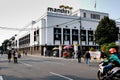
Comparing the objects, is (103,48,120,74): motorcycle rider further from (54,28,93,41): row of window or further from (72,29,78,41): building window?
(72,29,78,41): building window

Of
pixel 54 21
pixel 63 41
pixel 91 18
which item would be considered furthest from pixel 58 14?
pixel 91 18

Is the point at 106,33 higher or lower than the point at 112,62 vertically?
higher

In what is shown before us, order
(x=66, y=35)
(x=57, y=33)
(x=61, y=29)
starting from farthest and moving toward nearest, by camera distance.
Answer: (x=66, y=35) < (x=61, y=29) < (x=57, y=33)

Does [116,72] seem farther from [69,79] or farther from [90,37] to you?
[90,37]

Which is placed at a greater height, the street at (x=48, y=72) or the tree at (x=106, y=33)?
the tree at (x=106, y=33)

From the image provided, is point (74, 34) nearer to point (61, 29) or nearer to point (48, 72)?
point (61, 29)

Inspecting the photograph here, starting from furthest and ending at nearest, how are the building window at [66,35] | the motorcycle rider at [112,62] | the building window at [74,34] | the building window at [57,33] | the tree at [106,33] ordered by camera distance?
1. the building window at [74,34]
2. the building window at [66,35]
3. the building window at [57,33]
4. the tree at [106,33]
5. the motorcycle rider at [112,62]

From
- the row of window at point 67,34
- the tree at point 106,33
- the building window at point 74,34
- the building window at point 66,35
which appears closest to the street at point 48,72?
the tree at point 106,33

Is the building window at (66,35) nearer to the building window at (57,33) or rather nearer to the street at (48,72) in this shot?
the building window at (57,33)

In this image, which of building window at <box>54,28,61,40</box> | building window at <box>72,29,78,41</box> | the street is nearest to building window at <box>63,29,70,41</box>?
building window at <box>72,29,78,41</box>

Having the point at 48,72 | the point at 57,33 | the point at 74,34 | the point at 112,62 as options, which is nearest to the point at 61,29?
the point at 57,33

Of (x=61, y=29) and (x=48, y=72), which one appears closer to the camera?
(x=48, y=72)

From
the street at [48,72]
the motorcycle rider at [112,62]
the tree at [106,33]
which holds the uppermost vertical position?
the tree at [106,33]

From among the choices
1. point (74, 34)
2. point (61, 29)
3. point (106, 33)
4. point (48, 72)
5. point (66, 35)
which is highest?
point (61, 29)
